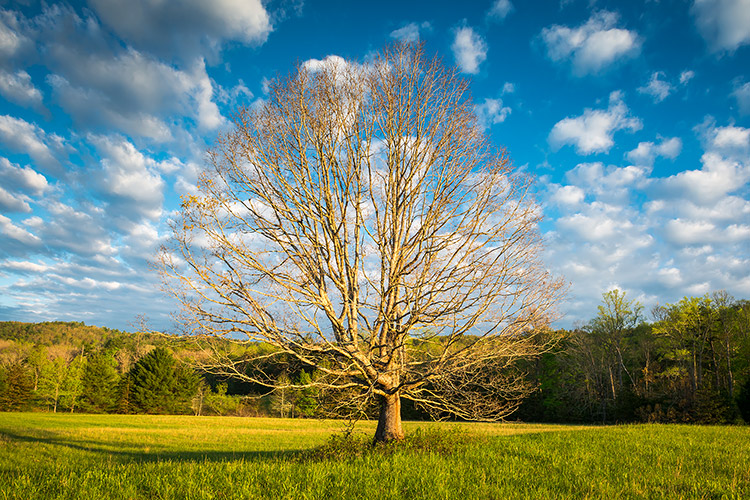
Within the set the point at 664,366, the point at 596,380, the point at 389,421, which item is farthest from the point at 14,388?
the point at 664,366

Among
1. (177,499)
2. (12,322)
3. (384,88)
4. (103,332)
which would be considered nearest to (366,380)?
(177,499)

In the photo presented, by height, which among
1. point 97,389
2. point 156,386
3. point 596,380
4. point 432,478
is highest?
point 432,478

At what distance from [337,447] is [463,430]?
3169mm

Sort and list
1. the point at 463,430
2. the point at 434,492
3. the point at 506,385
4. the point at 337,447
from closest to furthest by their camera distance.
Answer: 1. the point at 434,492
2. the point at 337,447
3. the point at 506,385
4. the point at 463,430

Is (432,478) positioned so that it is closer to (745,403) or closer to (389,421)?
(389,421)

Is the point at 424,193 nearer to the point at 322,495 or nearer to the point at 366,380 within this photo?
the point at 366,380

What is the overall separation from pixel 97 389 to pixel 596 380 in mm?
62659

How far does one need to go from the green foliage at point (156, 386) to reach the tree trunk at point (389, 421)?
51.2 metres

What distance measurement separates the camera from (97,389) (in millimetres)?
51969

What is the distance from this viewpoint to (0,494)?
4.14 m

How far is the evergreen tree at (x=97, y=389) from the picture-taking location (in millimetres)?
51781

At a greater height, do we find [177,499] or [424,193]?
[424,193]

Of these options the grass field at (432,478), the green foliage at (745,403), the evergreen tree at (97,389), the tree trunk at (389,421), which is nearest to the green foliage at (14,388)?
the evergreen tree at (97,389)

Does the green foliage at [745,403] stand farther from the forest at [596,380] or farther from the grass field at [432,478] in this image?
the grass field at [432,478]
